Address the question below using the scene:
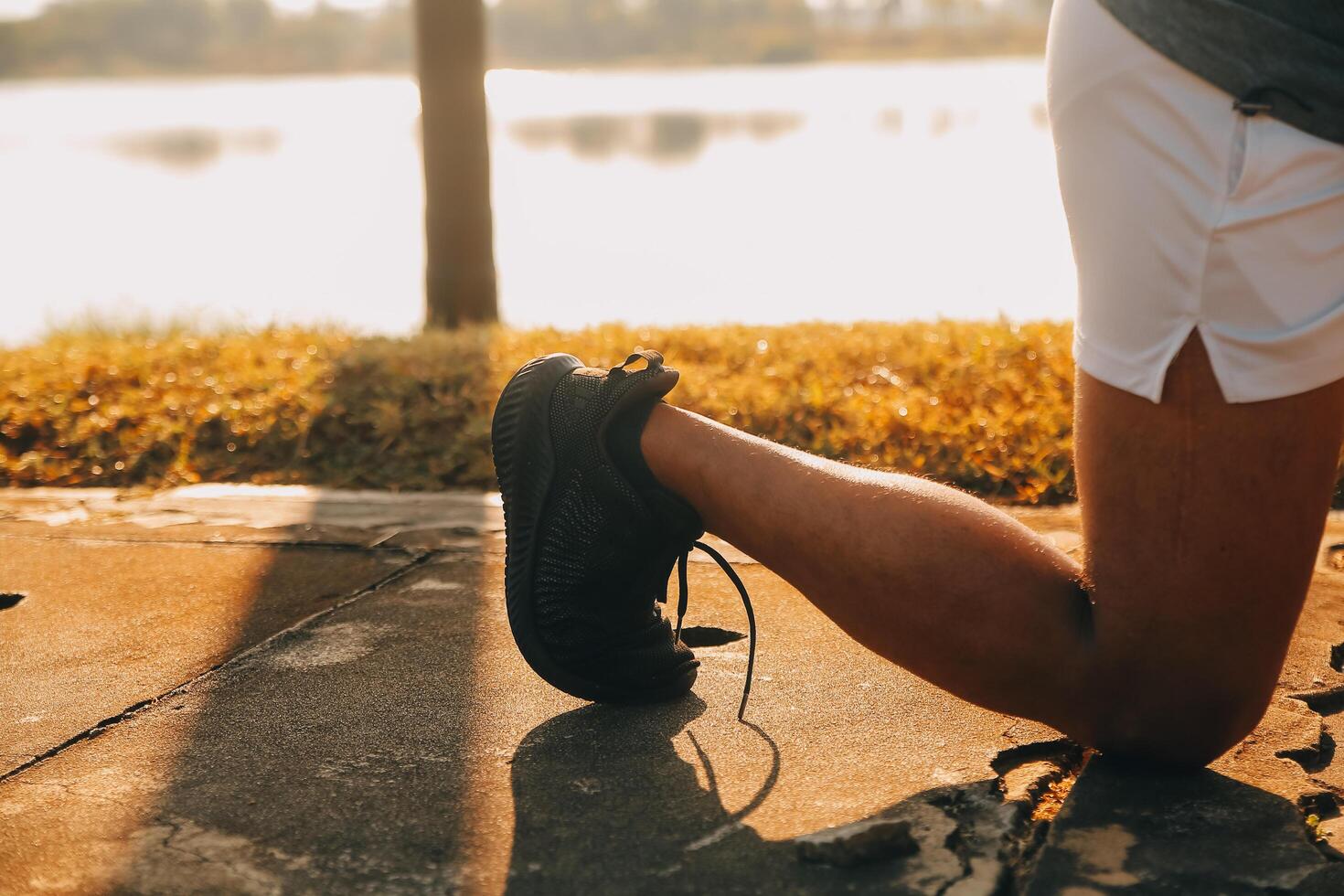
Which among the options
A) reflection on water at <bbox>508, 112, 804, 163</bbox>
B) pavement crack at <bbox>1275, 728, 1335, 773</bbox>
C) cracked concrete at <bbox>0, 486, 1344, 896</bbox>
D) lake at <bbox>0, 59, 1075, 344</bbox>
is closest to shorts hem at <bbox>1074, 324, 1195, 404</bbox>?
cracked concrete at <bbox>0, 486, 1344, 896</bbox>

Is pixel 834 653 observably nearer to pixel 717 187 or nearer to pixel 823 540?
pixel 823 540

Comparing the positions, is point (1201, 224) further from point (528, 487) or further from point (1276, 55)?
point (528, 487)

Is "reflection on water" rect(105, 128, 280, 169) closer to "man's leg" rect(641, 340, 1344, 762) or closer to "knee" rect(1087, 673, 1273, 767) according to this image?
"man's leg" rect(641, 340, 1344, 762)

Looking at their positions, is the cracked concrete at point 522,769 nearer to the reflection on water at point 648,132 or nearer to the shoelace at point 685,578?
the shoelace at point 685,578

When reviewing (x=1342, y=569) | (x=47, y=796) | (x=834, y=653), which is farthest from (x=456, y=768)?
(x=1342, y=569)

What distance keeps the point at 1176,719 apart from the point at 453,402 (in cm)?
228

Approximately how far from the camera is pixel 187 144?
1290 cm

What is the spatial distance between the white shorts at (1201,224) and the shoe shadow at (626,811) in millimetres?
642

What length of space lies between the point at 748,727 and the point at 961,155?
8.81m

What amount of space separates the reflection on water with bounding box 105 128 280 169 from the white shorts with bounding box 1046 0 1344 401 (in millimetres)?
10566

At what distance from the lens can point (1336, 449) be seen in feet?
4.48

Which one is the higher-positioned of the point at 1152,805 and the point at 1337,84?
the point at 1337,84

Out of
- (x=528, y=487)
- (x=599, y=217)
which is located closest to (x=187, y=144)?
(x=599, y=217)

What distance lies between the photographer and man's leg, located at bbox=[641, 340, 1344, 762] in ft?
4.41
